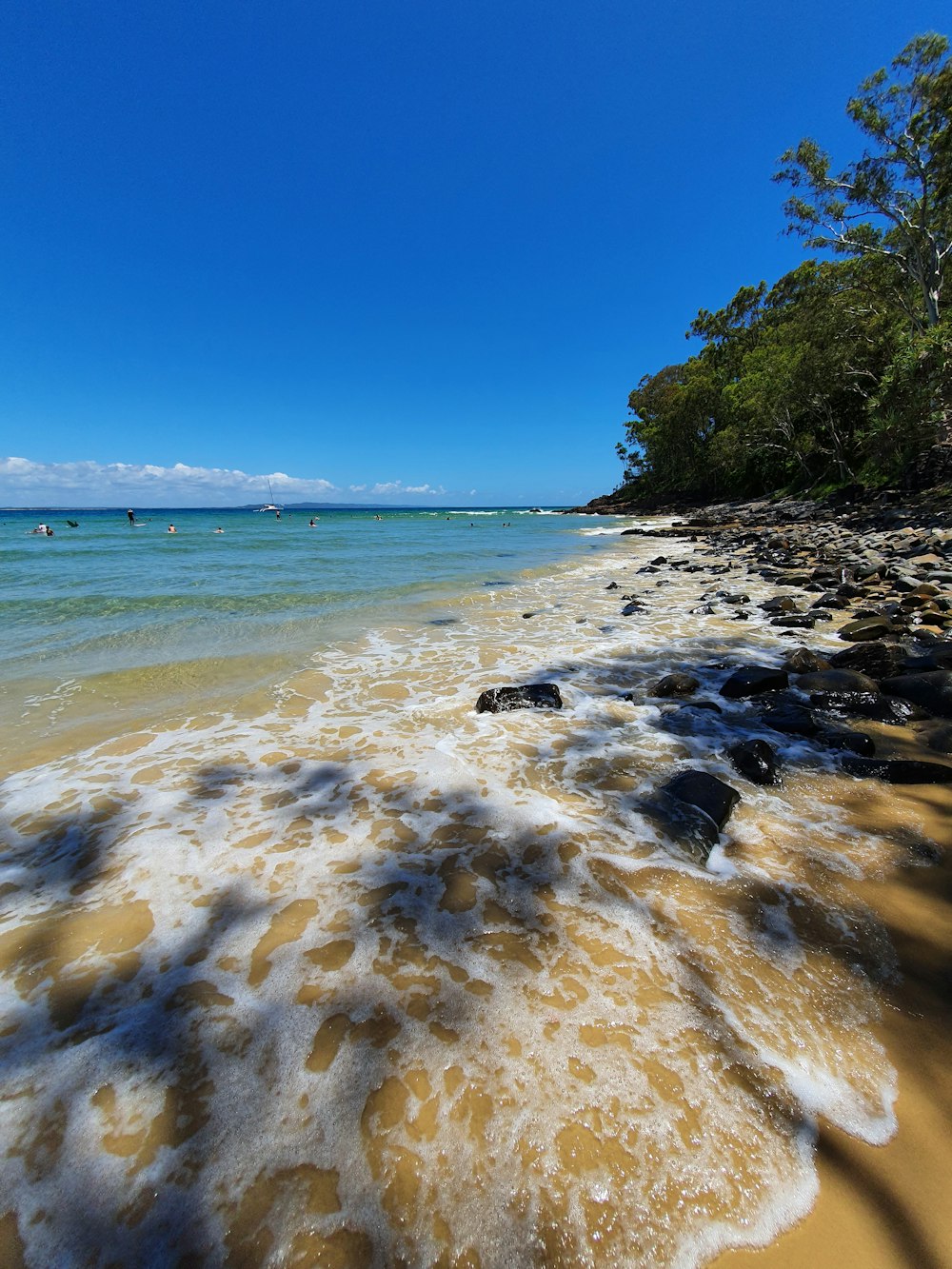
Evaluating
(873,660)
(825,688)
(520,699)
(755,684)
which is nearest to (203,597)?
(520,699)

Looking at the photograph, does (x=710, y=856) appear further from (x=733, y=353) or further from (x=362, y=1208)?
(x=733, y=353)

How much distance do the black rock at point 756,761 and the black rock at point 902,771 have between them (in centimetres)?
52

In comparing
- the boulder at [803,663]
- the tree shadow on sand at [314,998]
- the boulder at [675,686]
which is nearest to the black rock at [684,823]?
the tree shadow on sand at [314,998]

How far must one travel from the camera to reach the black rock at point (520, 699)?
5160 mm

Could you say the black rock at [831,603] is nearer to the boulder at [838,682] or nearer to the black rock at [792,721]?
the boulder at [838,682]

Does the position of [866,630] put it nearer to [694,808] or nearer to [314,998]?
[694,808]

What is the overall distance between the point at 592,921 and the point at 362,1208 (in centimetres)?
138

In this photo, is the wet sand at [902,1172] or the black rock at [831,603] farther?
the black rock at [831,603]

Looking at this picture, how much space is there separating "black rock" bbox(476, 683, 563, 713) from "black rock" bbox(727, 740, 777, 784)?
71.1 inches

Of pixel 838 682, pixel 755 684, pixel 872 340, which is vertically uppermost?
pixel 872 340

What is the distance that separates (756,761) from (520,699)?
2289 millimetres

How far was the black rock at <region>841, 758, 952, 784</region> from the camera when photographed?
335cm

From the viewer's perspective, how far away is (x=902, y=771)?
3414 millimetres

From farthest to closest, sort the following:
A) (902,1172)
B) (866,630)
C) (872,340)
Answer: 1. (872,340)
2. (866,630)
3. (902,1172)
